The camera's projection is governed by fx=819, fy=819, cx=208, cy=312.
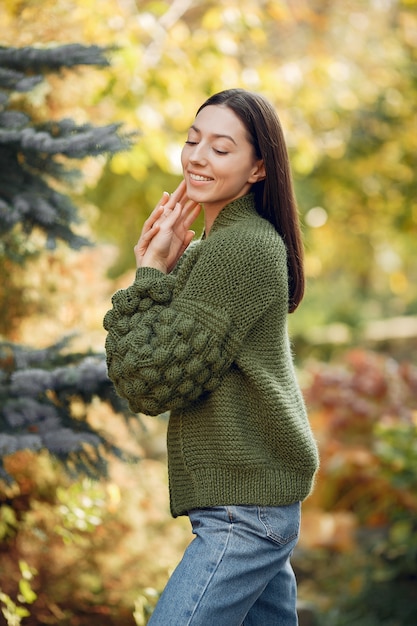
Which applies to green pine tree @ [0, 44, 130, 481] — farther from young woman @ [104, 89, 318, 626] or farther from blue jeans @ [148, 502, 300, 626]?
blue jeans @ [148, 502, 300, 626]

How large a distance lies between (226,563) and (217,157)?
3.36ft

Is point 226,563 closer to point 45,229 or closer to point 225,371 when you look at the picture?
point 225,371

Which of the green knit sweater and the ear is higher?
the ear

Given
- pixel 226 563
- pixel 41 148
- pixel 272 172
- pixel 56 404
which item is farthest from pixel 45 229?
pixel 226 563

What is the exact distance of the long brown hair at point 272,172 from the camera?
7.11 ft

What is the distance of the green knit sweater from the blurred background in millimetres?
759

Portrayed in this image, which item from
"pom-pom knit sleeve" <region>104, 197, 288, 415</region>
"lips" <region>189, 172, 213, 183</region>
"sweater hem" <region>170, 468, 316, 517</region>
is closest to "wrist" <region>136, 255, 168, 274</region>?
"pom-pom knit sleeve" <region>104, 197, 288, 415</region>

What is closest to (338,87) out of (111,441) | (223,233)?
(111,441)

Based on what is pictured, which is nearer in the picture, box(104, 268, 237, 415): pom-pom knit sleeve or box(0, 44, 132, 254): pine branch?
box(104, 268, 237, 415): pom-pom knit sleeve

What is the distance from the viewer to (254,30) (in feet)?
17.5

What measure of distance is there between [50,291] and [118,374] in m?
2.10

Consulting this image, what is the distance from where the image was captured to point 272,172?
2203 millimetres

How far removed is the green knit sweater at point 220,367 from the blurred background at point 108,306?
2.49ft

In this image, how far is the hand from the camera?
2.25 metres
